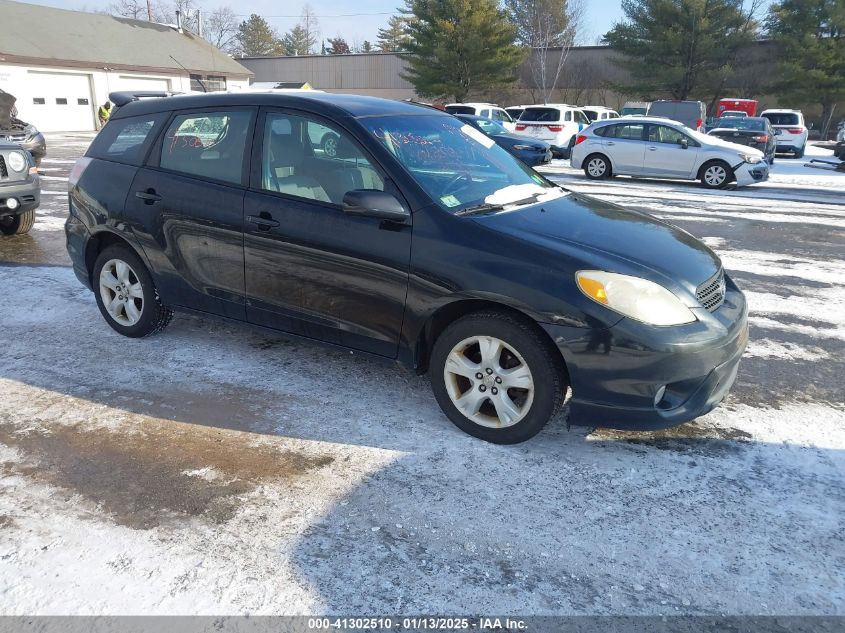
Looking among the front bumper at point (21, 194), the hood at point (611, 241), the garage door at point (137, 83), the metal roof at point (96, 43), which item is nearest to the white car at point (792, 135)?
the hood at point (611, 241)

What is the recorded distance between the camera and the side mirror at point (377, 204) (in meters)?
3.53

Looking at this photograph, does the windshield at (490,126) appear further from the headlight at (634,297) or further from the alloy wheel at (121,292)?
the headlight at (634,297)

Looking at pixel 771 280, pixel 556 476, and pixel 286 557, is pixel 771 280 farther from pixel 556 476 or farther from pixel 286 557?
pixel 286 557

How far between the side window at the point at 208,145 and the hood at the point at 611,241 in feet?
5.52

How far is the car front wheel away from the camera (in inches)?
593

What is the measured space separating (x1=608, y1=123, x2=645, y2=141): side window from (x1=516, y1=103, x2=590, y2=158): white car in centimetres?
510

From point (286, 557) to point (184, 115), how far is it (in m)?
3.18

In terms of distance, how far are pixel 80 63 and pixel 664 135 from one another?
98.2 ft

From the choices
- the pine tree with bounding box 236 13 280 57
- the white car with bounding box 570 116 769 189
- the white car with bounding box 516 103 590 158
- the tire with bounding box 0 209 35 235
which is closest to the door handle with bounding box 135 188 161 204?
the tire with bounding box 0 209 35 235

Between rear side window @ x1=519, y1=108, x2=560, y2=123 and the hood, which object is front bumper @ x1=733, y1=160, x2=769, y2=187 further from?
the hood

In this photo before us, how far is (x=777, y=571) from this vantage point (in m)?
2.65

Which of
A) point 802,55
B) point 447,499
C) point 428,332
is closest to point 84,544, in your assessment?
point 447,499

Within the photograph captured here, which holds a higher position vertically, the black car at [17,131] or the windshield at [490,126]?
the windshield at [490,126]

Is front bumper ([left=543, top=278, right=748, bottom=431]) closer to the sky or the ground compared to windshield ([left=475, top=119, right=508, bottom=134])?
closer to the ground
